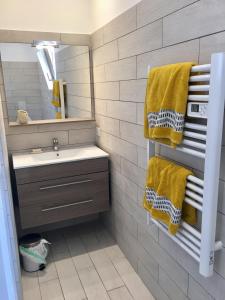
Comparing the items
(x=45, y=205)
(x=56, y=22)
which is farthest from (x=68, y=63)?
(x=45, y=205)

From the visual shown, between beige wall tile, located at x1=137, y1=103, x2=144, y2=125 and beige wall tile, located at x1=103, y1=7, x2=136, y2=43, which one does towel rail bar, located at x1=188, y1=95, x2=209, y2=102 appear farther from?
beige wall tile, located at x1=103, y1=7, x2=136, y2=43

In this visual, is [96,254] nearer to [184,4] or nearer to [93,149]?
[93,149]

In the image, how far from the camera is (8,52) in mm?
2254

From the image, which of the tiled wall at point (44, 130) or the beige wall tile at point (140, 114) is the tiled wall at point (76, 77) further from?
the beige wall tile at point (140, 114)

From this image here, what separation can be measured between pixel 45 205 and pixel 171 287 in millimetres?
1189

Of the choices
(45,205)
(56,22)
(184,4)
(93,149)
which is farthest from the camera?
(93,149)

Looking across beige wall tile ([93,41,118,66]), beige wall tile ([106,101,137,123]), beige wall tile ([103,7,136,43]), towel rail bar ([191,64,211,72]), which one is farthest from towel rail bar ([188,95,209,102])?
beige wall tile ([93,41,118,66])

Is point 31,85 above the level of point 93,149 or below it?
above

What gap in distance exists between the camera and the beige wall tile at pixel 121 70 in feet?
5.79

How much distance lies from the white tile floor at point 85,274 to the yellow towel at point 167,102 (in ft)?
4.28

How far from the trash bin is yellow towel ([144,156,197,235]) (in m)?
1.20

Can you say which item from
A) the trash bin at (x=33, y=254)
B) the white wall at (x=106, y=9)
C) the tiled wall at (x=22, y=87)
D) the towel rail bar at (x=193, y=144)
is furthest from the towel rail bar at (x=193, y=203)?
the tiled wall at (x=22, y=87)

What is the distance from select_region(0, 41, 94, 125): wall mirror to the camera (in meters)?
2.30

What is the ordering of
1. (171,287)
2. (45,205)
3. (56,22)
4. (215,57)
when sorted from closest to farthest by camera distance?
1. (215,57)
2. (171,287)
3. (45,205)
4. (56,22)
